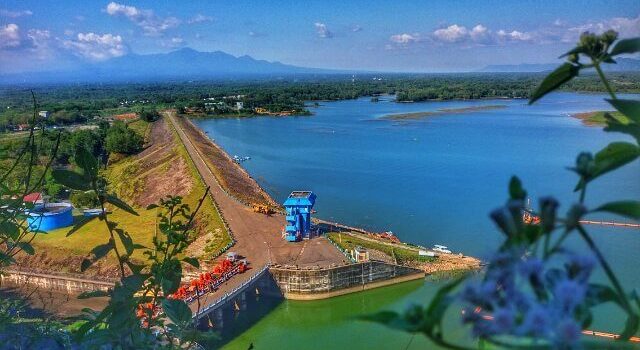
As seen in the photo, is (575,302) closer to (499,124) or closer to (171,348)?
(171,348)

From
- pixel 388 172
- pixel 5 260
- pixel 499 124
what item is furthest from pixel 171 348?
pixel 499 124

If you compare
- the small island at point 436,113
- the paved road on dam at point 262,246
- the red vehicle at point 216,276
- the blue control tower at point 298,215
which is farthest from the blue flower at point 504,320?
the small island at point 436,113

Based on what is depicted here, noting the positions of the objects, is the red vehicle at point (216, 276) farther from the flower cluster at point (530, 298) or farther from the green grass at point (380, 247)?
the flower cluster at point (530, 298)

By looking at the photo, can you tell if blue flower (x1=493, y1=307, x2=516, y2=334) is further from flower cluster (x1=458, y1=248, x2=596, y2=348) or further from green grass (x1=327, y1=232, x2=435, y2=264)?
green grass (x1=327, y1=232, x2=435, y2=264)

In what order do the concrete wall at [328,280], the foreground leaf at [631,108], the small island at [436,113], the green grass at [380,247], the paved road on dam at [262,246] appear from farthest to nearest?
1. the small island at [436,113]
2. the green grass at [380,247]
3. the paved road on dam at [262,246]
4. the concrete wall at [328,280]
5. the foreground leaf at [631,108]

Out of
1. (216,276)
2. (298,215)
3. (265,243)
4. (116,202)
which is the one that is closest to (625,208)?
(116,202)

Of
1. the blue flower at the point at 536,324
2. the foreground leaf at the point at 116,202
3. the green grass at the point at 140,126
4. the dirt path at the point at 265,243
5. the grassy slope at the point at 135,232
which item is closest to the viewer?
the blue flower at the point at 536,324
